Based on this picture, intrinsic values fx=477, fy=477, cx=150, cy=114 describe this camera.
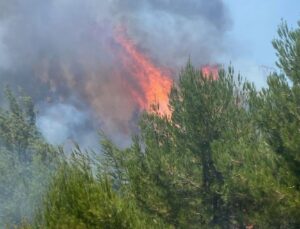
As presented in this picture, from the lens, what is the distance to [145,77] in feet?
320

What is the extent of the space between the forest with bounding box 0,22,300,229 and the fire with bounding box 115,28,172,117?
69533 millimetres

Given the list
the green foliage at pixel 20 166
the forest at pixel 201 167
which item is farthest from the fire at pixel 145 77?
the forest at pixel 201 167

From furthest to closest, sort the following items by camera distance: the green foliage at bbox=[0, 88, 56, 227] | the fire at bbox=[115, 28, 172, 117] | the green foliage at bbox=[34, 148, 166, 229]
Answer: the fire at bbox=[115, 28, 172, 117] < the green foliage at bbox=[0, 88, 56, 227] < the green foliage at bbox=[34, 148, 166, 229]

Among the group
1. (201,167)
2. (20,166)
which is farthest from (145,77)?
(201,167)

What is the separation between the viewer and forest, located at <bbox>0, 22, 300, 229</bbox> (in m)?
11.6

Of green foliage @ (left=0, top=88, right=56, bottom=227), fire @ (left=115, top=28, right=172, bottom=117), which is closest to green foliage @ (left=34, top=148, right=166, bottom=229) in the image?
green foliage @ (left=0, top=88, right=56, bottom=227)

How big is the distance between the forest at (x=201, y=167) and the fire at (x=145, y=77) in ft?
228

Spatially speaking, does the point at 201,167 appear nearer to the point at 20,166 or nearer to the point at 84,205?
the point at 84,205

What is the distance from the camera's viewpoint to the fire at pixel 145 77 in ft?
310

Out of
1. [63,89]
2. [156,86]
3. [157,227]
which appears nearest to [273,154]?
[157,227]

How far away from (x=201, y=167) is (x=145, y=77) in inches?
3124

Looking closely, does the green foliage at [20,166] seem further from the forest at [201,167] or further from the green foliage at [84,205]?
the green foliage at [84,205]

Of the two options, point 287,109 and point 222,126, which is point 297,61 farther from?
point 222,126

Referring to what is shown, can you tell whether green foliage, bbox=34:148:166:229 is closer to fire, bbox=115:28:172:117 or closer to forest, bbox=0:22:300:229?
forest, bbox=0:22:300:229
